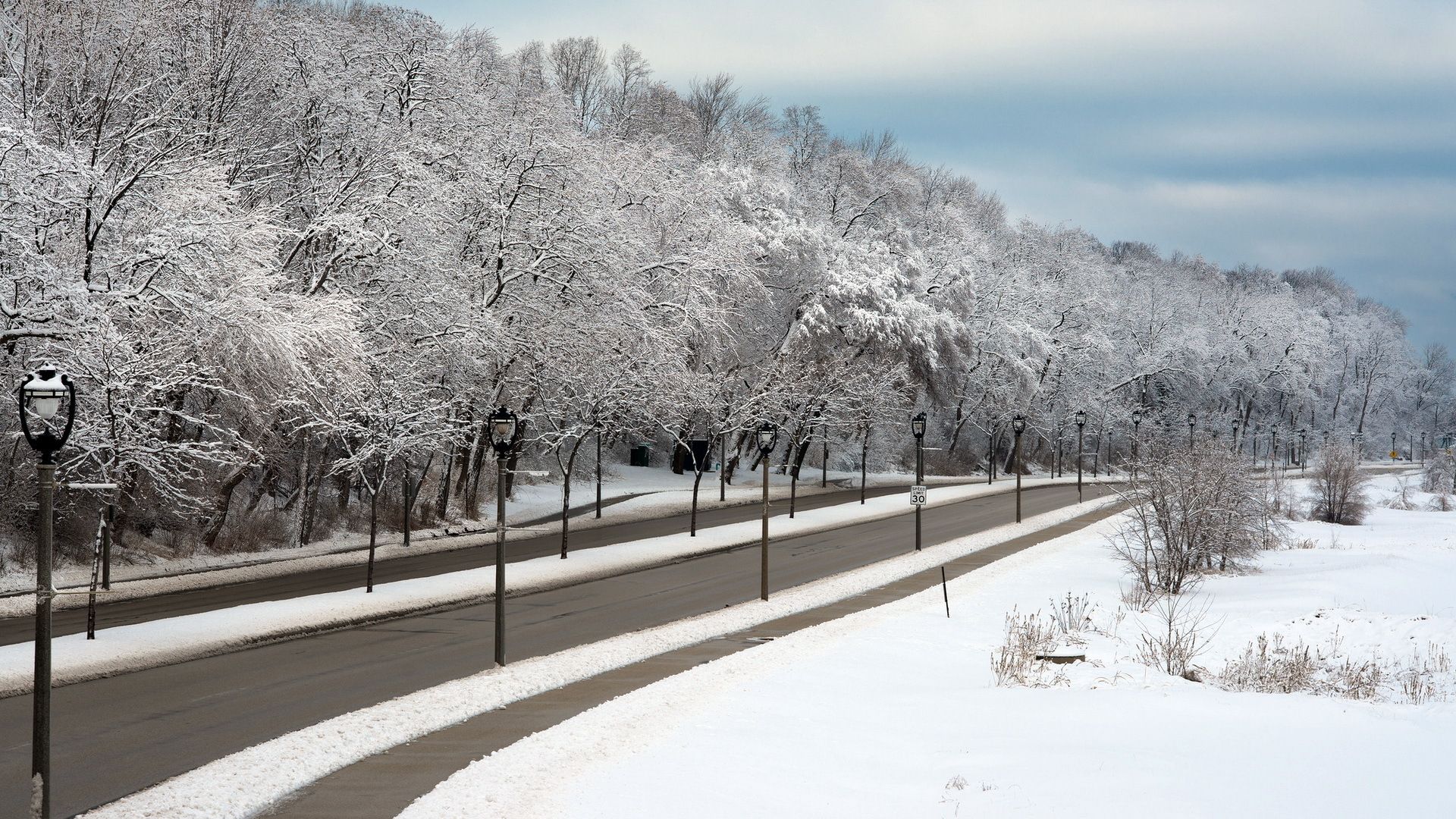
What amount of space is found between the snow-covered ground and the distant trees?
41.2 feet

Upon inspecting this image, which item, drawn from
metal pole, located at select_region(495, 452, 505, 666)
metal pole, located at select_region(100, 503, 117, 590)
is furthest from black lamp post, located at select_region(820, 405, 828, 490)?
metal pole, located at select_region(495, 452, 505, 666)

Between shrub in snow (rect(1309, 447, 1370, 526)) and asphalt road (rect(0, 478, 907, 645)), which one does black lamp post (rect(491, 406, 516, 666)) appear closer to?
asphalt road (rect(0, 478, 907, 645))

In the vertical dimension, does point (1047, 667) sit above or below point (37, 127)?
below

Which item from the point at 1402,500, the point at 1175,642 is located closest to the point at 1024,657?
the point at 1175,642

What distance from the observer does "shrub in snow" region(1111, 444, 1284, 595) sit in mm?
26484

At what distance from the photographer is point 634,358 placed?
1329 inches

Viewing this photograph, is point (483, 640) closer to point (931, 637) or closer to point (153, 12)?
point (931, 637)

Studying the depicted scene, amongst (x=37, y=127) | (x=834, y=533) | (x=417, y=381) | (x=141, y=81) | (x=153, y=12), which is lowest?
(x=834, y=533)

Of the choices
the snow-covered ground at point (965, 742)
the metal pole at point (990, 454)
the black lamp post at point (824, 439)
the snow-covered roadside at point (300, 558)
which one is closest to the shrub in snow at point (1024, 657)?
the snow-covered ground at point (965, 742)

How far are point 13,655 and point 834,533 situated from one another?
2580cm

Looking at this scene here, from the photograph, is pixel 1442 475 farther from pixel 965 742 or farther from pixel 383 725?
pixel 383 725

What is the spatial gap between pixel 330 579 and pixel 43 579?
16.5 m

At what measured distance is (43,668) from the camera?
346 inches

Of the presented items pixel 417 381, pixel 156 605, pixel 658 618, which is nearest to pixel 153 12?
pixel 417 381
